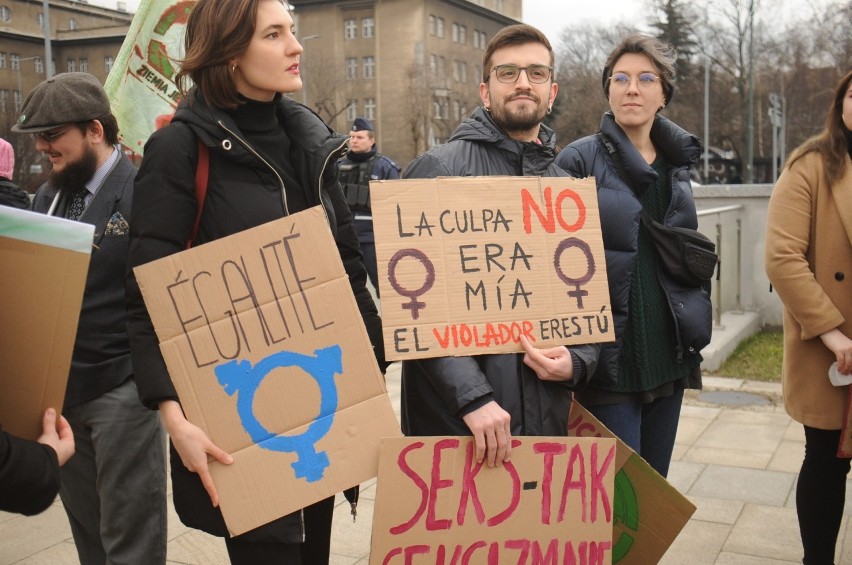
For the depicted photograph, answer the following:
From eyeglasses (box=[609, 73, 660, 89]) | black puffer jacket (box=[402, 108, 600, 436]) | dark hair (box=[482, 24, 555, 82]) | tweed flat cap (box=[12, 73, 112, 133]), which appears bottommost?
black puffer jacket (box=[402, 108, 600, 436])

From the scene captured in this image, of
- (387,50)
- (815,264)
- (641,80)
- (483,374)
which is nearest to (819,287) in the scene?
(815,264)

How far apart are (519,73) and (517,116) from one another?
0.13 metres

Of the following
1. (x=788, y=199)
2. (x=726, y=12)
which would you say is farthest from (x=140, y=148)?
(x=726, y=12)

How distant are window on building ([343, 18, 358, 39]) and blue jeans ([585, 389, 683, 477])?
255 feet

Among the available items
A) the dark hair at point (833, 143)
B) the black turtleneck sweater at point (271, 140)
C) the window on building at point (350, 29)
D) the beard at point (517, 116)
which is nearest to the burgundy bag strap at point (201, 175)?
the black turtleneck sweater at point (271, 140)

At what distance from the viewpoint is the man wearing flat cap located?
10.5 ft

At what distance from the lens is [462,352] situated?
263cm

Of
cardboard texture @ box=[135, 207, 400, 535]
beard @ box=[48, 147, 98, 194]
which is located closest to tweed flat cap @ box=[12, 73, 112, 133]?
beard @ box=[48, 147, 98, 194]

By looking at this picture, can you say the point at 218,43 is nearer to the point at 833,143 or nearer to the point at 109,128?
the point at 109,128

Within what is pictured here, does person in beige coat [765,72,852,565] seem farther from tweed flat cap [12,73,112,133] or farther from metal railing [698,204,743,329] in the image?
metal railing [698,204,743,329]

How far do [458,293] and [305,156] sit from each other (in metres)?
0.58

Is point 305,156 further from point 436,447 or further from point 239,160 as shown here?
point 436,447

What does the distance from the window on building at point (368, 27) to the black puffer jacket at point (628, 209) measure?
7667cm

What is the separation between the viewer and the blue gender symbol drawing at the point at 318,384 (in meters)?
2.35
